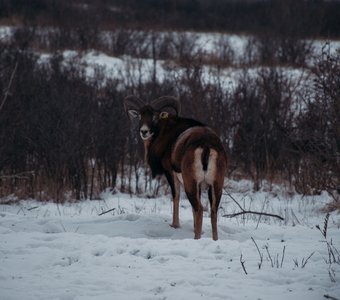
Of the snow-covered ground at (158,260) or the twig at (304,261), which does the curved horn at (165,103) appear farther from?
the twig at (304,261)

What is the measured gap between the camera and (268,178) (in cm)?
1236

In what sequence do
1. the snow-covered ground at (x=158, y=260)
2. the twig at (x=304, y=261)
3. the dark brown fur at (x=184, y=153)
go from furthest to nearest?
the dark brown fur at (x=184, y=153), the twig at (x=304, y=261), the snow-covered ground at (x=158, y=260)

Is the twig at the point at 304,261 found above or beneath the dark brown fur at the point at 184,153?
beneath

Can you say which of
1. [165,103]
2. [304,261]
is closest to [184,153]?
[165,103]

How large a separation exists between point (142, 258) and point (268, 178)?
6824 millimetres

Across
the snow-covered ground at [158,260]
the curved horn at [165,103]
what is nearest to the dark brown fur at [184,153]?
the curved horn at [165,103]

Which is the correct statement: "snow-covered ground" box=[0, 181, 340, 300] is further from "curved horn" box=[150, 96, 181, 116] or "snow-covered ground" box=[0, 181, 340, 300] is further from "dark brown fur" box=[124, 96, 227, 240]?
"curved horn" box=[150, 96, 181, 116]

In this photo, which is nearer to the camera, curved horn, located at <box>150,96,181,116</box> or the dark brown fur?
the dark brown fur

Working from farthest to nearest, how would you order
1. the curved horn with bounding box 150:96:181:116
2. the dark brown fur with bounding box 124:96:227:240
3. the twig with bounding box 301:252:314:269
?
the curved horn with bounding box 150:96:181:116 < the dark brown fur with bounding box 124:96:227:240 < the twig with bounding box 301:252:314:269

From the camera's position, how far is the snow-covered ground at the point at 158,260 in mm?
5020

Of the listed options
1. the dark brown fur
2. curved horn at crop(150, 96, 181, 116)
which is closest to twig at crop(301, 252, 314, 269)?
the dark brown fur

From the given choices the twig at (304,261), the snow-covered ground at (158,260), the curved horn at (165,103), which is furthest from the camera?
the curved horn at (165,103)

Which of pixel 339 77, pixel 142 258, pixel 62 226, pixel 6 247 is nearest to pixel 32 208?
pixel 62 226

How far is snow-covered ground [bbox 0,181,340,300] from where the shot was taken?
502 centimetres
